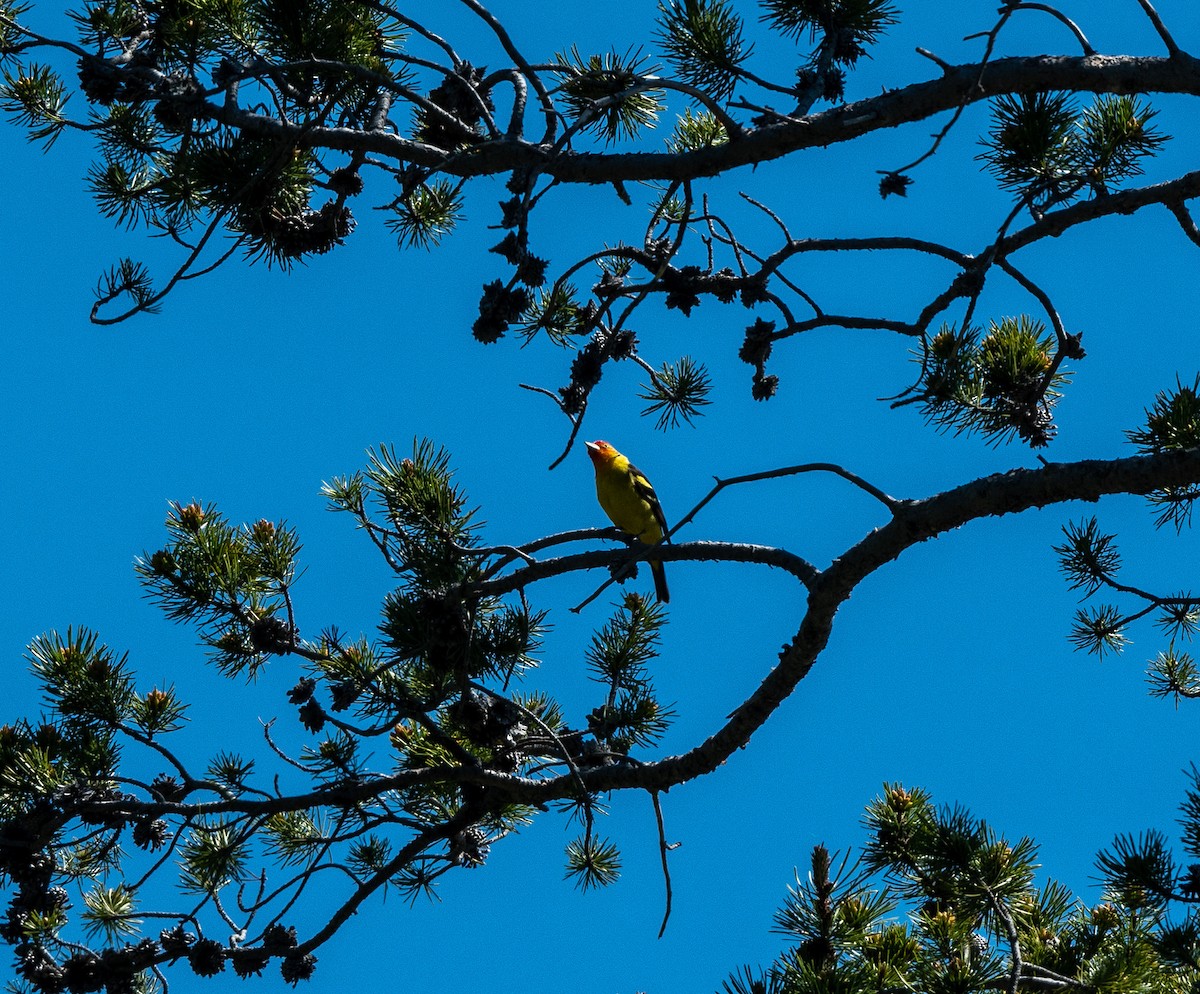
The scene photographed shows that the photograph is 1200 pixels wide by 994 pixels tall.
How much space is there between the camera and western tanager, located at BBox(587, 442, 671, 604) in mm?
5703

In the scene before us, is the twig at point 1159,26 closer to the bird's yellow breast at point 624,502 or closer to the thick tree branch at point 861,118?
the thick tree branch at point 861,118

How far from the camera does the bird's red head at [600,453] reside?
5.92 metres

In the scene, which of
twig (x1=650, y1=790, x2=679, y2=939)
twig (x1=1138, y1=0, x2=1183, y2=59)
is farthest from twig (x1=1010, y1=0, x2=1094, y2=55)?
twig (x1=650, y1=790, x2=679, y2=939)

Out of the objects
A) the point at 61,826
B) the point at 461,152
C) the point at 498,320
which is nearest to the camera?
the point at 498,320

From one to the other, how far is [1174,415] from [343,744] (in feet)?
7.88

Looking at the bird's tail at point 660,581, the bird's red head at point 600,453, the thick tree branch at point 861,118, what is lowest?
the thick tree branch at point 861,118

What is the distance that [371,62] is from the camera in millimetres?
3621

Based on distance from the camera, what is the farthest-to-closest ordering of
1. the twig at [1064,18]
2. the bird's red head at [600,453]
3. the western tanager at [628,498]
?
the bird's red head at [600,453], the western tanager at [628,498], the twig at [1064,18]

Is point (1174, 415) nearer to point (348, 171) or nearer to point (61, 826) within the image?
point (348, 171)

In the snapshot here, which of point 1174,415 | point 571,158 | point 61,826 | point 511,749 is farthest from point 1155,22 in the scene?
point 61,826

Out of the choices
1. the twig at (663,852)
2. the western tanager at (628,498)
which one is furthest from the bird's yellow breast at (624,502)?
the twig at (663,852)

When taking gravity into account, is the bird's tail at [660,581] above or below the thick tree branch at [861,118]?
above

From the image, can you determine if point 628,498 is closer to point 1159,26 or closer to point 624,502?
point 624,502

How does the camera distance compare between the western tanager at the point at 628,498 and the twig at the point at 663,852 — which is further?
the western tanager at the point at 628,498
